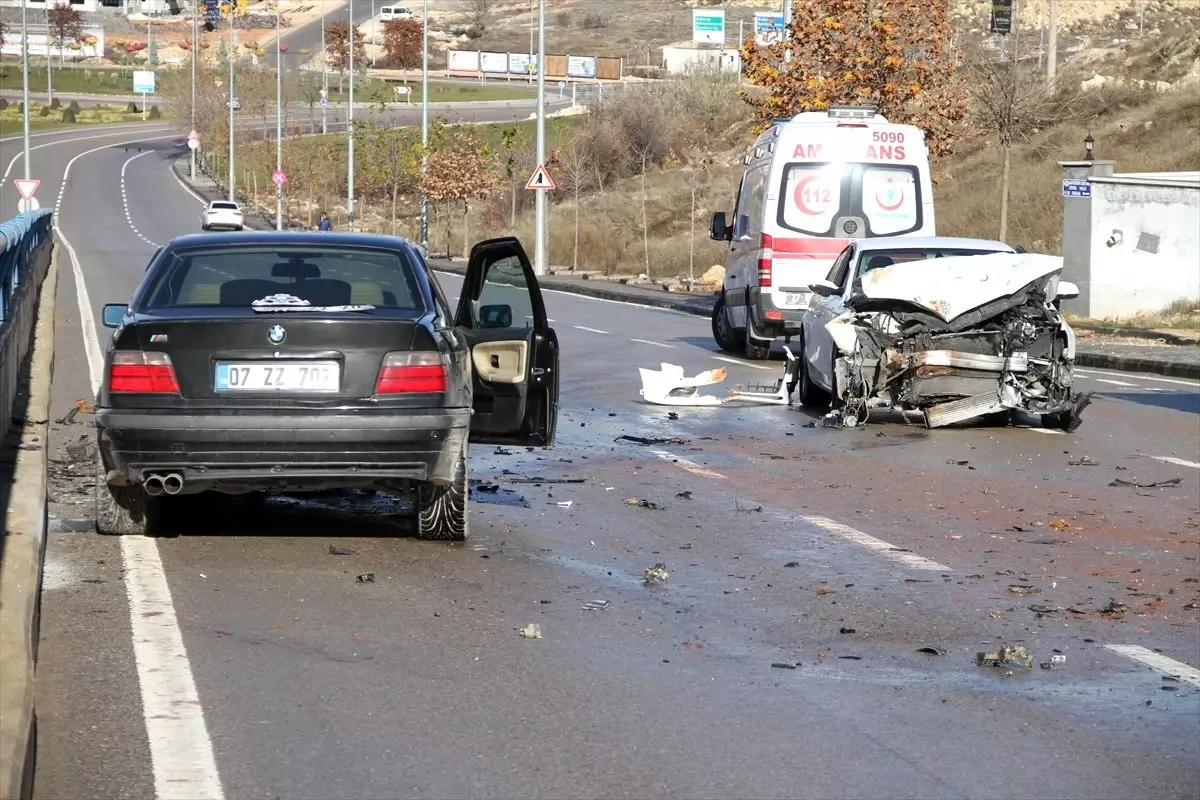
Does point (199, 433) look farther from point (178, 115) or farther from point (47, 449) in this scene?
point (178, 115)

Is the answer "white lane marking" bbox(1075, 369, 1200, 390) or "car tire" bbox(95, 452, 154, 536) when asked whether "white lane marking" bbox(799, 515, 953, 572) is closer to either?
"car tire" bbox(95, 452, 154, 536)

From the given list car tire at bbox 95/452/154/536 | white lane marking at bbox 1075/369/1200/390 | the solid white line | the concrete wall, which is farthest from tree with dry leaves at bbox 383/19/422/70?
the solid white line

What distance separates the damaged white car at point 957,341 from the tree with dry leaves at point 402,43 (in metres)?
139

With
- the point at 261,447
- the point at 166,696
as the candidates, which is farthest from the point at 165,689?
the point at 261,447

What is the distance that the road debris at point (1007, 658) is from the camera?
6840 millimetres

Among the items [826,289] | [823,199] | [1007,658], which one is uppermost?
[823,199]

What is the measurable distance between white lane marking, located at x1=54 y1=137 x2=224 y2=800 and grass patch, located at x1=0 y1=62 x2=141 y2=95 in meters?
148

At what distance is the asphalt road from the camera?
536cm

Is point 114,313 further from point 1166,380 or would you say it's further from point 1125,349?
point 1125,349

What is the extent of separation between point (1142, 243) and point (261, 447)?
24.9m

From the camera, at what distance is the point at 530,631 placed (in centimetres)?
720

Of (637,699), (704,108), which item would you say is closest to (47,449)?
(637,699)

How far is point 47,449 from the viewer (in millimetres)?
12492

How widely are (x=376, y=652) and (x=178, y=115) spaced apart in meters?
118
